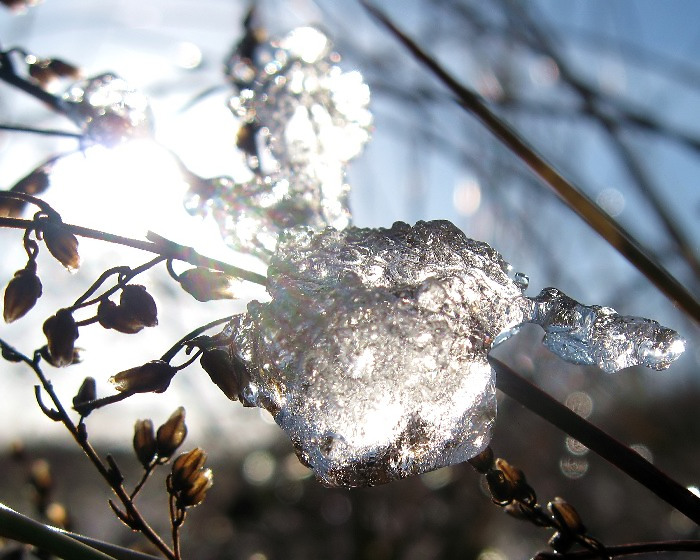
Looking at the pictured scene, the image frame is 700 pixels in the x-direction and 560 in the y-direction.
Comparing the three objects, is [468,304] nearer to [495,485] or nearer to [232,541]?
[495,485]

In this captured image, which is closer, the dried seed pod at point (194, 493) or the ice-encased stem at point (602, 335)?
the ice-encased stem at point (602, 335)

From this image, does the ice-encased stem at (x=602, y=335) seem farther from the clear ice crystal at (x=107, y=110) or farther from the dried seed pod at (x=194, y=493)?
the clear ice crystal at (x=107, y=110)

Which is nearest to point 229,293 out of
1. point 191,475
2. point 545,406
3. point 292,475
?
point 191,475

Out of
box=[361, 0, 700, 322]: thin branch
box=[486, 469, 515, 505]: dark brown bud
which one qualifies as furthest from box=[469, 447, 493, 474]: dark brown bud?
box=[361, 0, 700, 322]: thin branch

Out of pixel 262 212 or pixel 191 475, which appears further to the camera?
pixel 262 212

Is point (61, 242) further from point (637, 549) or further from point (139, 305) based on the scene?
point (637, 549)

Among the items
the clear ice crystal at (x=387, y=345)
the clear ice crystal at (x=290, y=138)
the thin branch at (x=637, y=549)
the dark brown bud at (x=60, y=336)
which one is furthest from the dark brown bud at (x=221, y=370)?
the thin branch at (x=637, y=549)
